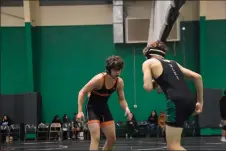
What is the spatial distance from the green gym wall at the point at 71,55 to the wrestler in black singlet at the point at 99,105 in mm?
12136

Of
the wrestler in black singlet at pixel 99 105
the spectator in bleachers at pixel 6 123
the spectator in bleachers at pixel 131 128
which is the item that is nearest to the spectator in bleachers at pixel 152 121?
the spectator in bleachers at pixel 131 128

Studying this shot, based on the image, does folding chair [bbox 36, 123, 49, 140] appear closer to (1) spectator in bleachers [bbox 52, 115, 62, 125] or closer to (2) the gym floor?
(1) spectator in bleachers [bbox 52, 115, 62, 125]

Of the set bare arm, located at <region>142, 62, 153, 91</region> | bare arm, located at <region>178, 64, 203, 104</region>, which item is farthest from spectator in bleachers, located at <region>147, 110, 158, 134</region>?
bare arm, located at <region>142, 62, 153, 91</region>

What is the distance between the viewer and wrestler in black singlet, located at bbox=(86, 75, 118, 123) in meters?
5.40

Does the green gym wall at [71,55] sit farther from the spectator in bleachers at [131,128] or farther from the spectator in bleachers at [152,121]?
the spectator in bleachers at [131,128]

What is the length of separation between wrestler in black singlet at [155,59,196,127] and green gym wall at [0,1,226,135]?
13.3 m

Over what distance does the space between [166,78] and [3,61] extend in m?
14.7

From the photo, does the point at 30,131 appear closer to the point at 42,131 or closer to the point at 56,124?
the point at 42,131

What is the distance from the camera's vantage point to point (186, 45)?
17.5 m

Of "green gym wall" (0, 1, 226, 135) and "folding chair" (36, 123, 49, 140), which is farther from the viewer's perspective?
"green gym wall" (0, 1, 226, 135)

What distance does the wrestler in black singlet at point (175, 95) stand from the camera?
426 cm

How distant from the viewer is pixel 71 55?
58.9ft

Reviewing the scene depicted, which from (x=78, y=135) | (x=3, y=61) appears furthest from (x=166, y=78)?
(x=3, y=61)

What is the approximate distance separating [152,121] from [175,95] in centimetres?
1239
